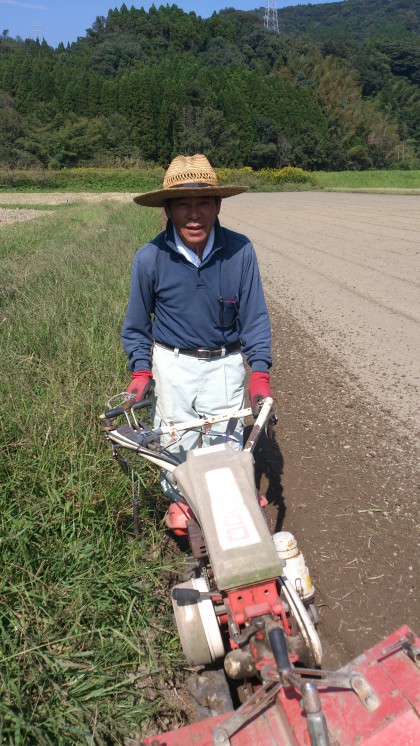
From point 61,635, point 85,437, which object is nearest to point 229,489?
point 61,635

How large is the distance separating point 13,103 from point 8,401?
92.3 m

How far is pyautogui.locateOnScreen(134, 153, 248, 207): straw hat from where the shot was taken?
2.50 m

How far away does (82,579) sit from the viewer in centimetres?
257

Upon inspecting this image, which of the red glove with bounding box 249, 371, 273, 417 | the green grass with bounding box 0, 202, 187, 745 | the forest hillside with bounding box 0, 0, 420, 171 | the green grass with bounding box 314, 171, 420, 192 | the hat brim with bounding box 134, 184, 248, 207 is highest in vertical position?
the forest hillside with bounding box 0, 0, 420, 171

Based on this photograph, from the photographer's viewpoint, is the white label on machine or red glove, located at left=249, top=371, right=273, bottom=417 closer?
→ the white label on machine

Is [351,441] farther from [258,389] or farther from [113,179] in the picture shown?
[113,179]

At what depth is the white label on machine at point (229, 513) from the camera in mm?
1694

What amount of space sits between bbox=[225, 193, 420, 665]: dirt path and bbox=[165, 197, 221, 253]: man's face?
5.86 feet

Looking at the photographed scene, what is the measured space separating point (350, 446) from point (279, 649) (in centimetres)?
291

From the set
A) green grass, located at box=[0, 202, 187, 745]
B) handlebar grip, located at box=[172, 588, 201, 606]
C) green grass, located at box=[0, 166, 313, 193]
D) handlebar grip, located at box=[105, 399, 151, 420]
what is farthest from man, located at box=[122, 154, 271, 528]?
green grass, located at box=[0, 166, 313, 193]

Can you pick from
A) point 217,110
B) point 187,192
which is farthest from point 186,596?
point 217,110

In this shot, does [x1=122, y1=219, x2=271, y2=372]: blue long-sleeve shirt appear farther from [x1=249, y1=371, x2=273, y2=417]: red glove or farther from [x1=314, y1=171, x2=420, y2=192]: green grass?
[x1=314, y1=171, x2=420, y2=192]: green grass

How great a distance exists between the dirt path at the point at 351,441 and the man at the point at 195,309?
0.97 m

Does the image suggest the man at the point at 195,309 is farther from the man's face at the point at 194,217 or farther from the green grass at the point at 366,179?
the green grass at the point at 366,179
